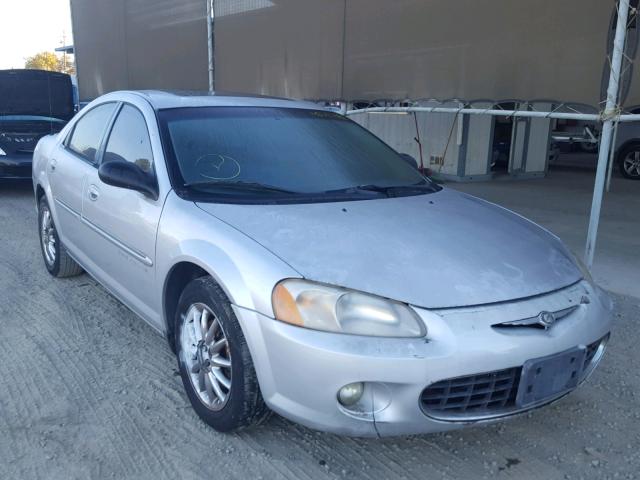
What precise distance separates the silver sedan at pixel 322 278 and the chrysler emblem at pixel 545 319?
11 mm

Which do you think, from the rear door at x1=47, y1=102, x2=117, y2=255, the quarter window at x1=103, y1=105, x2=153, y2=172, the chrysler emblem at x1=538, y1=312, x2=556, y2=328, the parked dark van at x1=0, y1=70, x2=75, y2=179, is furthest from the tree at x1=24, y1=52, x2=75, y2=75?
the chrysler emblem at x1=538, y1=312, x2=556, y2=328

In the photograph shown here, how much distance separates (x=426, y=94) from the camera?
19.0 feet

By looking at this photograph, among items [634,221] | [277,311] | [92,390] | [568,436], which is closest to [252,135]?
[277,311]

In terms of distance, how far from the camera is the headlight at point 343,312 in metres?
2.02

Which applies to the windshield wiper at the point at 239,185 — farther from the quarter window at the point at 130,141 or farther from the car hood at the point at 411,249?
the quarter window at the point at 130,141

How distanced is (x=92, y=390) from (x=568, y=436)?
2.32 m

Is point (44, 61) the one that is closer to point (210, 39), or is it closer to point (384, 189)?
point (210, 39)

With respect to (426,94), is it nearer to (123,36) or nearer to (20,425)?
(20,425)

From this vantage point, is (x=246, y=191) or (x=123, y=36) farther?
(x=123, y=36)

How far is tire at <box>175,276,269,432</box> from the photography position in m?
2.26

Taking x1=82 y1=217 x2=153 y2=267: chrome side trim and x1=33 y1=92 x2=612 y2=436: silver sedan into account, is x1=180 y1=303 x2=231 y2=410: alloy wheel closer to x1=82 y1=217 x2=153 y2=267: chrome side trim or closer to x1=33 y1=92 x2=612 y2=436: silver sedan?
x1=33 y1=92 x2=612 y2=436: silver sedan

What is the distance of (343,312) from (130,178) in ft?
4.57

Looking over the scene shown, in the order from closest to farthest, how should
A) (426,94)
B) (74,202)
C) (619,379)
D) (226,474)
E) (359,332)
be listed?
(359,332)
(226,474)
(619,379)
(74,202)
(426,94)

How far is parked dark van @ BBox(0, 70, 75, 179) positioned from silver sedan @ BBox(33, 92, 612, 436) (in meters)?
5.48
